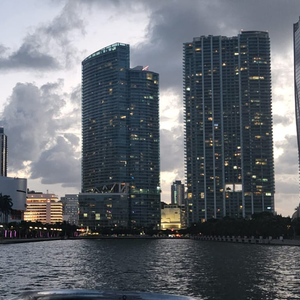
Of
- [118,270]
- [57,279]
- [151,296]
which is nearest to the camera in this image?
[151,296]

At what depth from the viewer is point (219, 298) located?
55.2 m

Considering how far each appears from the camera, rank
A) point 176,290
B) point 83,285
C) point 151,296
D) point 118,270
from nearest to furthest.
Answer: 1. point 151,296
2. point 176,290
3. point 83,285
4. point 118,270

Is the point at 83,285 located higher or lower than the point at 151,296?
lower

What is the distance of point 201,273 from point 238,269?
1017cm

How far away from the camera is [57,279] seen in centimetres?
7612

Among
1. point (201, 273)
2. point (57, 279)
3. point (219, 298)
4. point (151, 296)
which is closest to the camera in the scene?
point (151, 296)

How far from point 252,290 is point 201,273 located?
916 inches

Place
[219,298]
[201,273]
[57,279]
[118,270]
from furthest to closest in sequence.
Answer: [118,270], [201,273], [57,279], [219,298]

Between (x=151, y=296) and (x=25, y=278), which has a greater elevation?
(x=151, y=296)

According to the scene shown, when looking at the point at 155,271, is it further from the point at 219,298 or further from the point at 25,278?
the point at 219,298

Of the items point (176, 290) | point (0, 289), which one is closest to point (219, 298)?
point (176, 290)

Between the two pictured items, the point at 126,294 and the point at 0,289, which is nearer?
the point at 126,294

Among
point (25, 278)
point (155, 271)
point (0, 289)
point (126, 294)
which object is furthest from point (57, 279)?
point (126, 294)

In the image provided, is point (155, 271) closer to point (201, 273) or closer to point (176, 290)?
point (201, 273)
